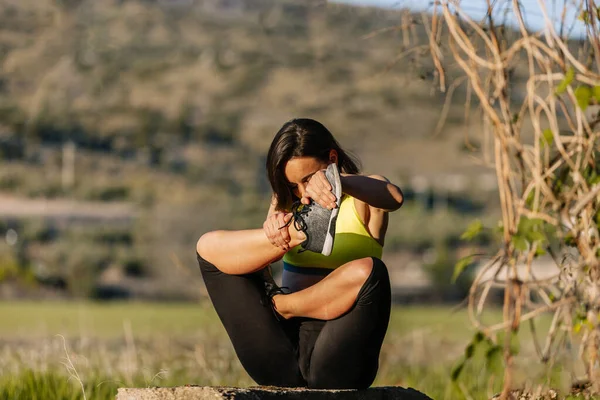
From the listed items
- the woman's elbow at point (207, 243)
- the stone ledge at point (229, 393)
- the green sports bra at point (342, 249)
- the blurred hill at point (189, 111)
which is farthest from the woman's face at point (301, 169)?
the blurred hill at point (189, 111)

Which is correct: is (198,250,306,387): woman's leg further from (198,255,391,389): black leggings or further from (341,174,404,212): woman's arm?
(341,174,404,212): woman's arm

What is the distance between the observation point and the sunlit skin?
3299mm

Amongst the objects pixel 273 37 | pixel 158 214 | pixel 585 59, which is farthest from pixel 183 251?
pixel 273 37

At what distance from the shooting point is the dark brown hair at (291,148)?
3.56 meters

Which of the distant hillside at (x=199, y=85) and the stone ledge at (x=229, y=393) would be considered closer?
the stone ledge at (x=229, y=393)

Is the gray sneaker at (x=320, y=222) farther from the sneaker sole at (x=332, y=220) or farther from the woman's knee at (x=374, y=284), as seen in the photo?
the woman's knee at (x=374, y=284)

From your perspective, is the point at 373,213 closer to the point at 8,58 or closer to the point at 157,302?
the point at 157,302

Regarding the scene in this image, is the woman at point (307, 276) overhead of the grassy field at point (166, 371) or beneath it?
overhead

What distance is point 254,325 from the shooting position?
141 inches

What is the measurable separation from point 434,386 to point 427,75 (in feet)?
11.3

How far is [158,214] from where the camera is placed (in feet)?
144

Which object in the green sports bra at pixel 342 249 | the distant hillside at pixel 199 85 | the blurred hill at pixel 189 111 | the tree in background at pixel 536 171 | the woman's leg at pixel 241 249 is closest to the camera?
the tree in background at pixel 536 171

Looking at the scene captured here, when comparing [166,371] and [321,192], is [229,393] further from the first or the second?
[166,371]

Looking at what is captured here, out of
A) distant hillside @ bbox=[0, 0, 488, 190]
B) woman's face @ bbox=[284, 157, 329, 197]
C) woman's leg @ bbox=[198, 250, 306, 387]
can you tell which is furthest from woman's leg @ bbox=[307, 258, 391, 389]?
distant hillside @ bbox=[0, 0, 488, 190]
